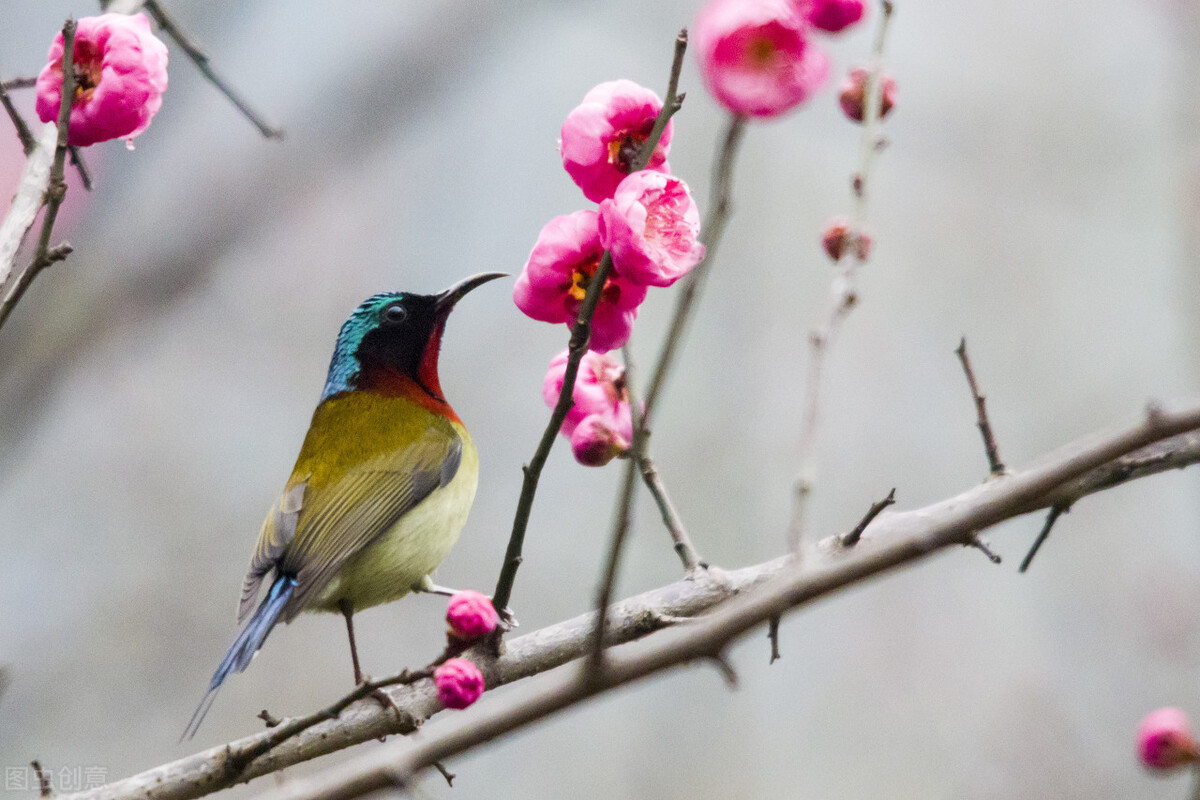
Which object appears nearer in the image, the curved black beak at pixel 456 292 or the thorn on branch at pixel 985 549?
the thorn on branch at pixel 985 549

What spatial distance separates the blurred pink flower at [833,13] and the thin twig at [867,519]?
0.82 meters

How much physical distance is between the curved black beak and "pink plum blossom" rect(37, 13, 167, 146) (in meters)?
1.26

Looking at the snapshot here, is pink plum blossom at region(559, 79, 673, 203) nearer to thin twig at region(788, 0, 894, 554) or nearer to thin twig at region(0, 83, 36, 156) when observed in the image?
thin twig at region(788, 0, 894, 554)

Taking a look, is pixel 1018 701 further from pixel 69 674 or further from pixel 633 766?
pixel 69 674

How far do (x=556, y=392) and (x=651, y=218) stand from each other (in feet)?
2.18

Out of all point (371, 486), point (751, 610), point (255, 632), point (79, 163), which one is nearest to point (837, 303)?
point (751, 610)

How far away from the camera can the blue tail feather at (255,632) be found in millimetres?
2523

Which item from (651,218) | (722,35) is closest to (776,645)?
(651,218)

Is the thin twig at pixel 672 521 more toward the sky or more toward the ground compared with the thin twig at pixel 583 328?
more toward the ground

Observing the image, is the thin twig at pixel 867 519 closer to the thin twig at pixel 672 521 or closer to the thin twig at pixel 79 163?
the thin twig at pixel 672 521

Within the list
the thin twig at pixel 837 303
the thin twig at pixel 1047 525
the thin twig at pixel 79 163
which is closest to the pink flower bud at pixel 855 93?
the thin twig at pixel 837 303

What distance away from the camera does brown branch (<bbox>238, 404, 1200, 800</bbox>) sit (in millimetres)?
911

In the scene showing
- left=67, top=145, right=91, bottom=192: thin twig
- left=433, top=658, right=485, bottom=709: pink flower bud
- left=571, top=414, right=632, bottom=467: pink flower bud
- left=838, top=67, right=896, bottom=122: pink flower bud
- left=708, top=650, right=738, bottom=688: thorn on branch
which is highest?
left=838, top=67, right=896, bottom=122: pink flower bud

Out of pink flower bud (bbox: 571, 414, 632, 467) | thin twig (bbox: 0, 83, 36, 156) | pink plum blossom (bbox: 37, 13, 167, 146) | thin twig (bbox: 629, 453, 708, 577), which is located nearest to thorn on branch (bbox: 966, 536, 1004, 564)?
thin twig (bbox: 629, 453, 708, 577)
